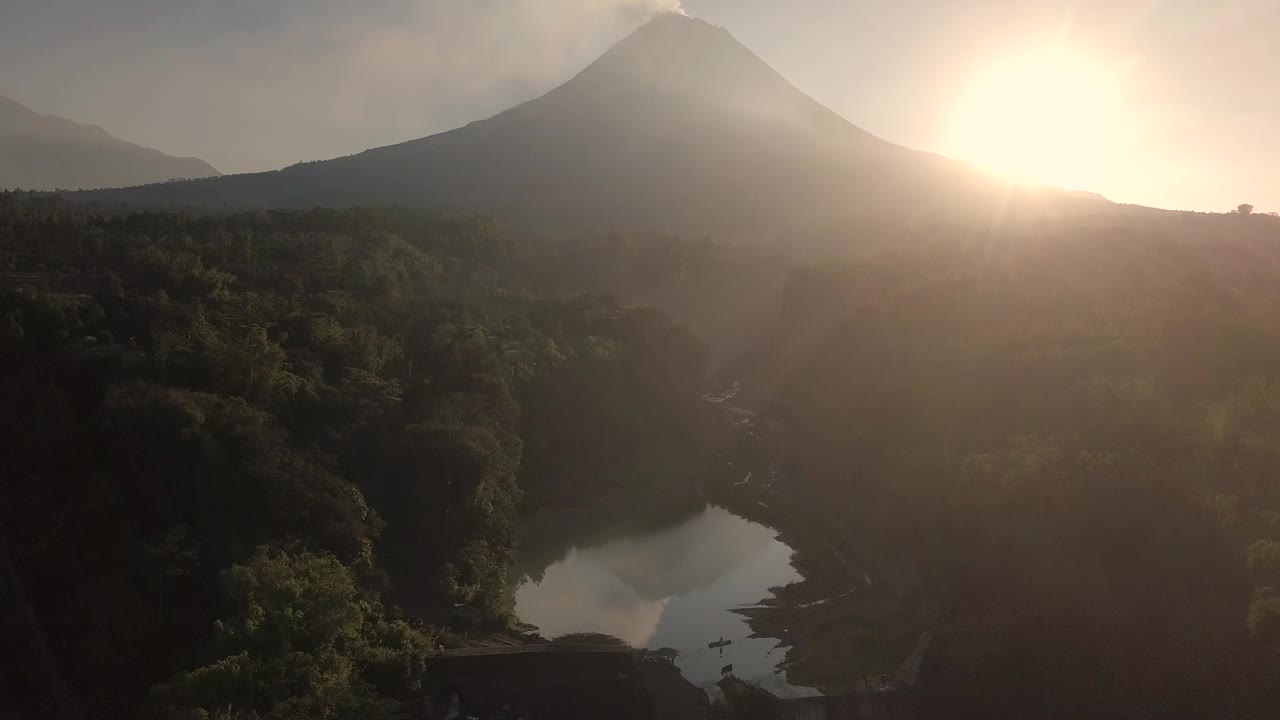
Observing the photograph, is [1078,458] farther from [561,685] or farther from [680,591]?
Result: [561,685]

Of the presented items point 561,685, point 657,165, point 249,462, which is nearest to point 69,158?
point 657,165

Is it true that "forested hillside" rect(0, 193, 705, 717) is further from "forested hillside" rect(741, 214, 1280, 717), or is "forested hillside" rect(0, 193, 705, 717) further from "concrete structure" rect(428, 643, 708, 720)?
"forested hillside" rect(741, 214, 1280, 717)

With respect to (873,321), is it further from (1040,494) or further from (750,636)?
(750,636)

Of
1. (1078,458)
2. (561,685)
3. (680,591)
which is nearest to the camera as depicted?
(561,685)

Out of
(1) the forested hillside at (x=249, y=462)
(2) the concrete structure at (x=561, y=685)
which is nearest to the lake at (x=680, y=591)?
(2) the concrete structure at (x=561, y=685)

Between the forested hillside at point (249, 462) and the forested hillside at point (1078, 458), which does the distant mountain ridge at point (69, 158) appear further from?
the forested hillside at point (1078, 458)

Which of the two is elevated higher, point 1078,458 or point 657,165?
point 657,165

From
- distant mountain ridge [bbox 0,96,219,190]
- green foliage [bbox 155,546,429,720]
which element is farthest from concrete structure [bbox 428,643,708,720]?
distant mountain ridge [bbox 0,96,219,190]
